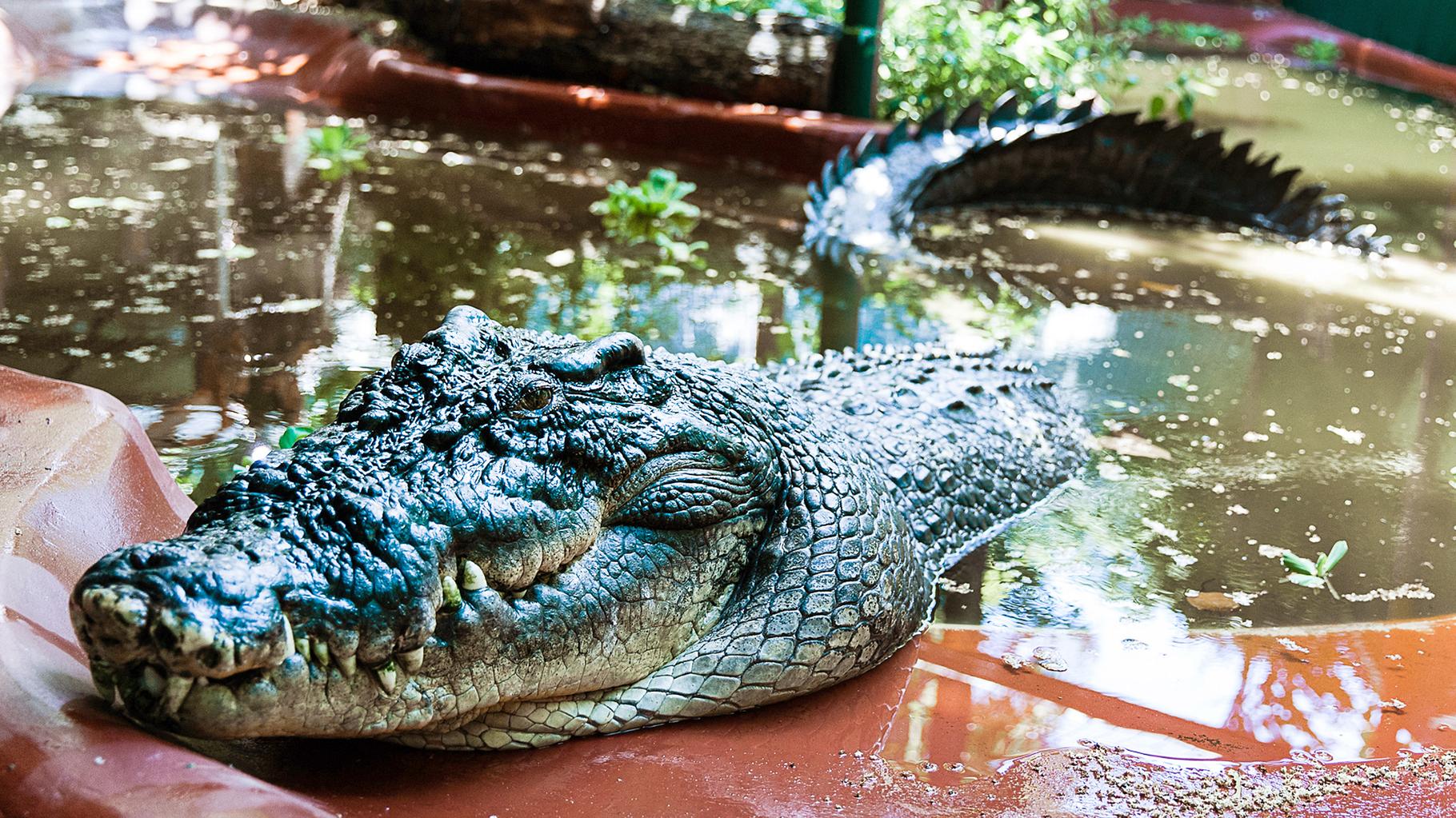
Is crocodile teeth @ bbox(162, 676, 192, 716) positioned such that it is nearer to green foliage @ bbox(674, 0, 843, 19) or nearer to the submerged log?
the submerged log

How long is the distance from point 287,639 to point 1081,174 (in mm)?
6127

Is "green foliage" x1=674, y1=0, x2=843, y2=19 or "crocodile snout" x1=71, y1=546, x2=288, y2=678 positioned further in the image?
"green foliage" x1=674, y1=0, x2=843, y2=19

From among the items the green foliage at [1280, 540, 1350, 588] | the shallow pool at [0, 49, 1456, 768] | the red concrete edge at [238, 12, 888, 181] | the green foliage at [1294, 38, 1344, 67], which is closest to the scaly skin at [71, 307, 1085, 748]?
the shallow pool at [0, 49, 1456, 768]

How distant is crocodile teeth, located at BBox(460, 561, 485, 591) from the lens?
176 centimetres

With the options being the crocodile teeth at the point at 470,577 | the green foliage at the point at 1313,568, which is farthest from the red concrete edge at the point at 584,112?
the crocodile teeth at the point at 470,577

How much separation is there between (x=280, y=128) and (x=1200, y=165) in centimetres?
508

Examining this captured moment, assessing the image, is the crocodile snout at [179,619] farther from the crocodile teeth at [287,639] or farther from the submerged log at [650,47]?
the submerged log at [650,47]

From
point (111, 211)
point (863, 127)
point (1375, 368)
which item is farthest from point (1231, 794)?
point (863, 127)

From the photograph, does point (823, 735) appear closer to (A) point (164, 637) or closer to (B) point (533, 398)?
(B) point (533, 398)

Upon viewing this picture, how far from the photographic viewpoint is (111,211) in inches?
205

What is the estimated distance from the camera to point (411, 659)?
1.69 meters

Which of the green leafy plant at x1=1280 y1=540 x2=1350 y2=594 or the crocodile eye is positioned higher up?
the crocodile eye

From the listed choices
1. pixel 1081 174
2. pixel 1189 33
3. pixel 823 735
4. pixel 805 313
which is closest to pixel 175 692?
pixel 823 735

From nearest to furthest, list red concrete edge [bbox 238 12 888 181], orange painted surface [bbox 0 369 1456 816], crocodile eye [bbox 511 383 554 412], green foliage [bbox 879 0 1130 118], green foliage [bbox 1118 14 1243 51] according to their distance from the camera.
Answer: orange painted surface [bbox 0 369 1456 816] < crocodile eye [bbox 511 383 554 412] < red concrete edge [bbox 238 12 888 181] < green foliage [bbox 879 0 1130 118] < green foliage [bbox 1118 14 1243 51]
